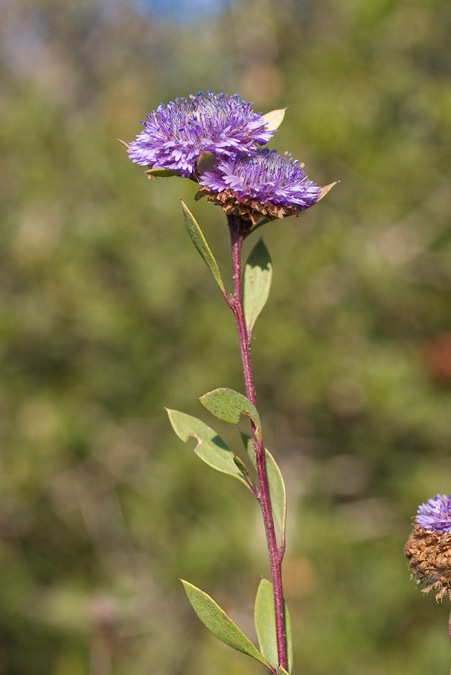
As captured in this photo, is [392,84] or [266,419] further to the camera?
[266,419]

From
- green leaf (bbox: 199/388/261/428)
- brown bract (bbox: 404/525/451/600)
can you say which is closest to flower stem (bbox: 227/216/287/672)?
green leaf (bbox: 199/388/261/428)

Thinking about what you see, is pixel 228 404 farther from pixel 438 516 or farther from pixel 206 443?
pixel 438 516

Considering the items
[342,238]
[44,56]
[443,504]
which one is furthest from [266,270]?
[44,56]

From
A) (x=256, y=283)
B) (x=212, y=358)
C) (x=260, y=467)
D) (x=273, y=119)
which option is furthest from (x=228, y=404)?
(x=212, y=358)

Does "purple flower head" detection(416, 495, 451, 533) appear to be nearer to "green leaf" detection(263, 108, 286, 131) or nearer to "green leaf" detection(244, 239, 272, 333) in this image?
"green leaf" detection(244, 239, 272, 333)

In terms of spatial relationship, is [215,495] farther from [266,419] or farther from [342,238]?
[342,238]

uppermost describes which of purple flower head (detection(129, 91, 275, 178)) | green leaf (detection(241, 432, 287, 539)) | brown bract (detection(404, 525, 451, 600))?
purple flower head (detection(129, 91, 275, 178))
